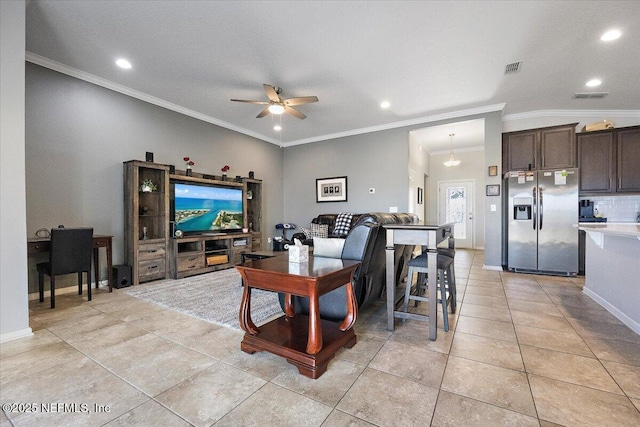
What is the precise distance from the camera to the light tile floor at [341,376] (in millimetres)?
1308

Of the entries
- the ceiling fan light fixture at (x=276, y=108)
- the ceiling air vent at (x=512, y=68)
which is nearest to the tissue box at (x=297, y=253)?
the ceiling fan light fixture at (x=276, y=108)

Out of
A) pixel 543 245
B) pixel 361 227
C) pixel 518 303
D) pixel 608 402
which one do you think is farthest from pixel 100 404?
pixel 543 245

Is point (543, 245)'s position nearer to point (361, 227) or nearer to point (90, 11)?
point (361, 227)

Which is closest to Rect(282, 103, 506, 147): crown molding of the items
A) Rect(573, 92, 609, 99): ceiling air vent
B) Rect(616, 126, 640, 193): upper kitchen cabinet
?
Rect(573, 92, 609, 99): ceiling air vent

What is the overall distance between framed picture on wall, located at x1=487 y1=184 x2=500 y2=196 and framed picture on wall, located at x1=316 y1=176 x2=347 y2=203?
108 inches

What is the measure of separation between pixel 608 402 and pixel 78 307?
4.31m

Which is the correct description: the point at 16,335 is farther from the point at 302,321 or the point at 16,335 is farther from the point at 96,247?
the point at 302,321

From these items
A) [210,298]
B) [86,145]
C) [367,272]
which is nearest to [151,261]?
[210,298]

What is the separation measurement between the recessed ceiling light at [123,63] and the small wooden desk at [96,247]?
212cm

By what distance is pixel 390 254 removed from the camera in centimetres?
225

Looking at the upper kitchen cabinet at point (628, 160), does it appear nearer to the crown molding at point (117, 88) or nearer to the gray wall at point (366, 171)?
the gray wall at point (366, 171)

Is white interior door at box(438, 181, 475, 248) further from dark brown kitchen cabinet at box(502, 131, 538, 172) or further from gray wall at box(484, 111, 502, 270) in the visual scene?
gray wall at box(484, 111, 502, 270)

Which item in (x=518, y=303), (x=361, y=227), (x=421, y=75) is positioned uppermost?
(x=421, y=75)

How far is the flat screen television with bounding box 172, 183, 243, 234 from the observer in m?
4.36
